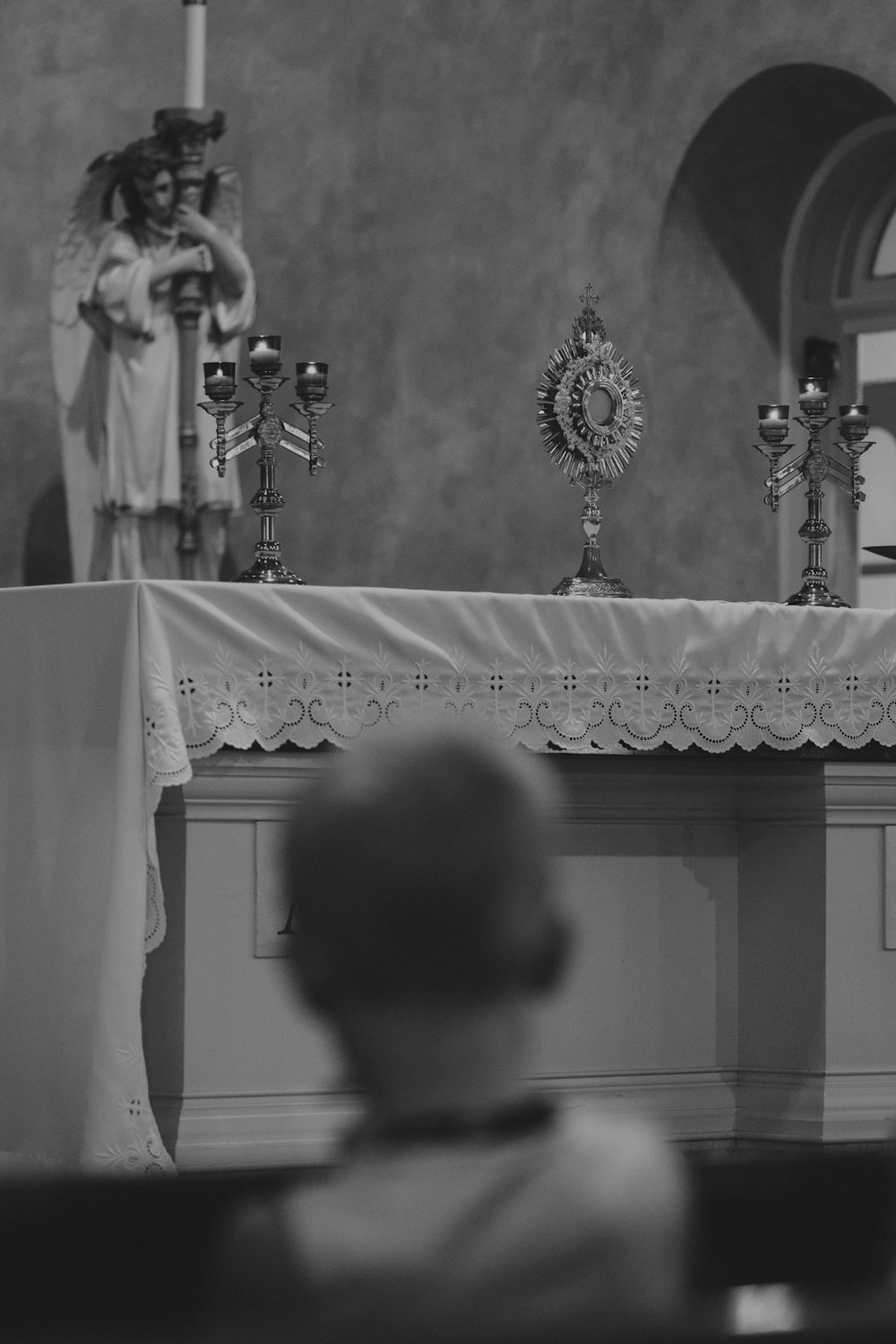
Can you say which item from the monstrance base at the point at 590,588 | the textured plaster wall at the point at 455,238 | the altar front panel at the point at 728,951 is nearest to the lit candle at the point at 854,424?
the monstrance base at the point at 590,588

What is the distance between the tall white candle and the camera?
703cm

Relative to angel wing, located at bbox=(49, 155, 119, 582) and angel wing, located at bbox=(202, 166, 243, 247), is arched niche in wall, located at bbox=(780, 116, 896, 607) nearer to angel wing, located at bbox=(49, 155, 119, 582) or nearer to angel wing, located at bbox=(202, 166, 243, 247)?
angel wing, located at bbox=(202, 166, 243, 247)

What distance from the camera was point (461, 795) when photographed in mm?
867

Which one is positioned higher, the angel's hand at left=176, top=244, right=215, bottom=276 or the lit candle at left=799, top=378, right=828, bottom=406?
the angel's hand at left=176, top=244, right=215, bottom=276

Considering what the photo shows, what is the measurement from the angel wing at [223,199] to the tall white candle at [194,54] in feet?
1.35

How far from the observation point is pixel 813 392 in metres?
5.90

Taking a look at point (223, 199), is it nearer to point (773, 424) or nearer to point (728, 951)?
point (773, 424)

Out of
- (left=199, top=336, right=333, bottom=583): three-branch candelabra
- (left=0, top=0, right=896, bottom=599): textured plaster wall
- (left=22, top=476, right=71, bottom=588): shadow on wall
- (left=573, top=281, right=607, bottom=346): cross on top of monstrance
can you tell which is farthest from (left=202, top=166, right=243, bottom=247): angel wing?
(left=199, top=336, right=333, bottom=583): three-branch candelabra

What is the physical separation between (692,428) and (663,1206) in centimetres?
868

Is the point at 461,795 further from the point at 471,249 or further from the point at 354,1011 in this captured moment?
the point at 471,249

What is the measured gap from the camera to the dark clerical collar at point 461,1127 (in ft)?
2.89

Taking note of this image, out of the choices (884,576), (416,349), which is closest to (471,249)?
(416,349)

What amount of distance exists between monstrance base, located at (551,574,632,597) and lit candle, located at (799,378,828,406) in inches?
26.1

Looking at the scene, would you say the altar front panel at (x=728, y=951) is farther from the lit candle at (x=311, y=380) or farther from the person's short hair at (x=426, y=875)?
the person's short hair at (x=426, y=875)
